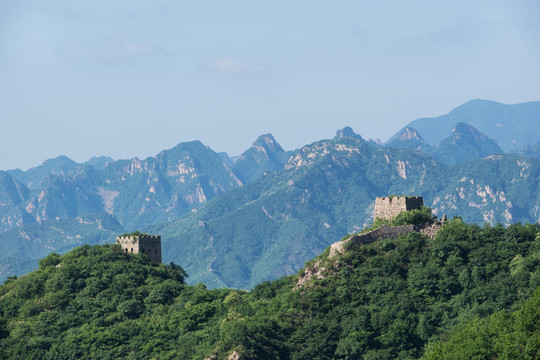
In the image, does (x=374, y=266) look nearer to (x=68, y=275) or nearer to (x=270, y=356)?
(x=270, y=356)

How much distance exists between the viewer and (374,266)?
116 meters

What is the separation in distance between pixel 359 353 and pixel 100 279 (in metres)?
39.8

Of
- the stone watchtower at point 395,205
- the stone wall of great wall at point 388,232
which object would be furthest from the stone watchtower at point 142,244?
the stone watchtower at point 395,205

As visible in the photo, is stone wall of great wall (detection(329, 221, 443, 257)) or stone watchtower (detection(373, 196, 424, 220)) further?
stone watchtower (detection(373, 196, 424, 220))

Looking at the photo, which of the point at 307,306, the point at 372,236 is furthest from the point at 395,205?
the point at 307,306

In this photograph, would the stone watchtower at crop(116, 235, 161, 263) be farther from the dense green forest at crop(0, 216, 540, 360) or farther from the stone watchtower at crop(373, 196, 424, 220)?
Result: the stone watchtower at crop(373, 196, 424, 220)

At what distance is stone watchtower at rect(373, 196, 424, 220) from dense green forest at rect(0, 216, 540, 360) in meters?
3.04

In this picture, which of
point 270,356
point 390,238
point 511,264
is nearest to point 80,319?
point 270,356

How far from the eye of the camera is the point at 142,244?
13888 cm

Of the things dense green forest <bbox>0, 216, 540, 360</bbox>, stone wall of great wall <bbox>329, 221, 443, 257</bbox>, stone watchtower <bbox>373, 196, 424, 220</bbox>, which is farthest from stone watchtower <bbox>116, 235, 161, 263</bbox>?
stone watchtower <bbox>373, 196, 424, 220</bbox>

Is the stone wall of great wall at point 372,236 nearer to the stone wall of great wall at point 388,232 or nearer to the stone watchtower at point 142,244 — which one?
the stone wall of great wall at point 388,232

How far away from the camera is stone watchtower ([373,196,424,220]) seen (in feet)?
408

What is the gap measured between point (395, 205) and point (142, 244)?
34.3m

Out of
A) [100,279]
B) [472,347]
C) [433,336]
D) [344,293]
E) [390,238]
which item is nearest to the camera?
[472,347]
